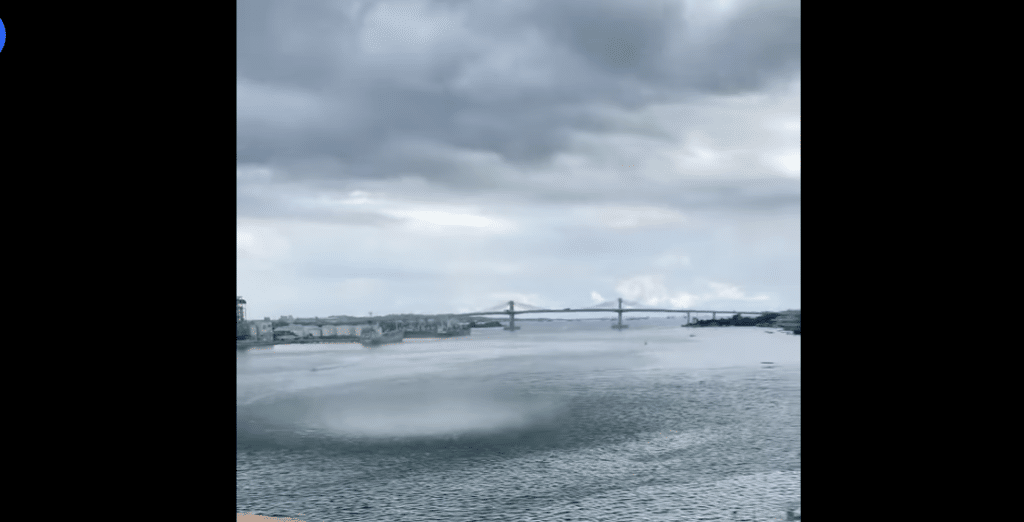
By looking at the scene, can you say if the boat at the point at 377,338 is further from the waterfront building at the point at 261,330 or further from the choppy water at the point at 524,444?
the choppy water at the point at 524,444

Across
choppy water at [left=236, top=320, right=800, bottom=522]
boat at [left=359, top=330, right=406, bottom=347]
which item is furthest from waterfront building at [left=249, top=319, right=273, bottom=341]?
choppy water at [left=236, top=320, right=800, bottom=522]

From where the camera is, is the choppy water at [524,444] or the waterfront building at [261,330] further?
the waterfront building at [261,330]

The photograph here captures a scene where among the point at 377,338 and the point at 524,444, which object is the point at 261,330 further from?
the point at 524,444

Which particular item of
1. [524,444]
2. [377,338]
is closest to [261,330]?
[377,338]

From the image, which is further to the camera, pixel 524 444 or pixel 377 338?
pixel 377 338

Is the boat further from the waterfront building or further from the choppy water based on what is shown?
the choppy water

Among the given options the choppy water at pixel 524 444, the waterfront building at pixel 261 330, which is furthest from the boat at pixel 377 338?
the choppy water at pixel 524 444
